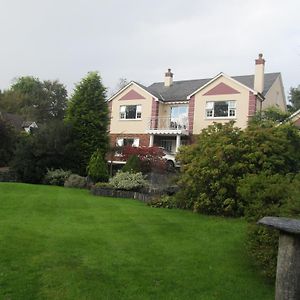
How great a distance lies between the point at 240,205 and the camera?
43.8 feet

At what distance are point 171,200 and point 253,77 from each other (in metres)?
23.9

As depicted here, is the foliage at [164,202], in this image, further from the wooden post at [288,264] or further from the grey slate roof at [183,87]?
the grey slate roof at [183,87]

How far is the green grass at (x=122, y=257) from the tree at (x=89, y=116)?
1484 centimetres

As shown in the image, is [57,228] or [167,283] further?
[57,228]

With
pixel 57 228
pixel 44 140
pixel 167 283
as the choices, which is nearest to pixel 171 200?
pixel 57 228

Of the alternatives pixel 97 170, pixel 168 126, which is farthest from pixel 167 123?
pixel 97 170

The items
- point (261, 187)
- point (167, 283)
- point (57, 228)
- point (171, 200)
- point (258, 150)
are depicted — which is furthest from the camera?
point (171, 200)

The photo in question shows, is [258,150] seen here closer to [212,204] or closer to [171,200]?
[212,204]

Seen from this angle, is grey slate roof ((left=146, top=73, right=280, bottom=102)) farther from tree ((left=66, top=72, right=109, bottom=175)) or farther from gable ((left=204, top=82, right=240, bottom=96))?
tree ((left=66, top=72, right=109, bottom=175))

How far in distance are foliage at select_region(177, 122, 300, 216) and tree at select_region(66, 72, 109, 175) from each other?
508 inches

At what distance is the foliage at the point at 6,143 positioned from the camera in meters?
34.3

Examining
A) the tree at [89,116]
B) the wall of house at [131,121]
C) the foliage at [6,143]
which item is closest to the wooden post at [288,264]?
the tree at [89,116]

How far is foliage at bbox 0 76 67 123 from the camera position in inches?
2589

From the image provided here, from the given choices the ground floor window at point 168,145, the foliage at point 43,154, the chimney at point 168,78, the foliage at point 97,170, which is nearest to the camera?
the foliage at point 97,170
